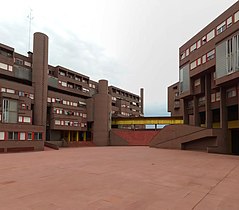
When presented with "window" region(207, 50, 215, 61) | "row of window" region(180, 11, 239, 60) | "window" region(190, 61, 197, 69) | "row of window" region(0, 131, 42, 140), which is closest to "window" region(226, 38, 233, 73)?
"row of window" region(180, 11, 239, 60)

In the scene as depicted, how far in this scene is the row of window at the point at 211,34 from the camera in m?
34.3

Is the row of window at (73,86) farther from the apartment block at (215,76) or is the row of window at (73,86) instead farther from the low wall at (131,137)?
the apartment block at (215,76)

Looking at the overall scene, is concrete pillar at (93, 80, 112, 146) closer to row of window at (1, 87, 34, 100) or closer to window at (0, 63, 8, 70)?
row of window at (1, 87, 34, 100)

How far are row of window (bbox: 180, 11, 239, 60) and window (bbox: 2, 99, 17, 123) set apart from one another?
34.9 meters

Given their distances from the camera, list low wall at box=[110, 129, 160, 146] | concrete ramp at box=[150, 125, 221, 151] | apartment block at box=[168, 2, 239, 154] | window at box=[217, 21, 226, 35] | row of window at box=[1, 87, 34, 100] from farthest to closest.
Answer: low wall at box=[110, 129, 160, 146] < row of window at box=[1, 87, 34, 100] < concrete ramp at box=[150, 125, 221, 151] < window at box=[217, 21, 226, 35] < apartment block at box=[168, 2, 239, 154]

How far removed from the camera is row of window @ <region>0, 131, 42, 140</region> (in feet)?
111

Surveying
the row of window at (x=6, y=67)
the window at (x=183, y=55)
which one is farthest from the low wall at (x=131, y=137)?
the row of window at (x=6, y=67)

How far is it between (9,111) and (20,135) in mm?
8418

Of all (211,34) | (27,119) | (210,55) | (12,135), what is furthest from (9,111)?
(211,34)

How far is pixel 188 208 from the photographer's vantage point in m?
7.06

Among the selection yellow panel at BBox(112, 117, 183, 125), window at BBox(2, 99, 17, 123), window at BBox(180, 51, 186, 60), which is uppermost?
window at BBox(180, 51, 186, 60)

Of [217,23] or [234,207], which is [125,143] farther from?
[234,207]

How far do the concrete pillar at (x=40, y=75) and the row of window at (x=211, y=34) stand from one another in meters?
31.2

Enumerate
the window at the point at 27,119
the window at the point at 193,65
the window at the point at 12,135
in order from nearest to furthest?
the window at the point at 12,135
the window at the point at 193,65
the window at the point at 27,119
